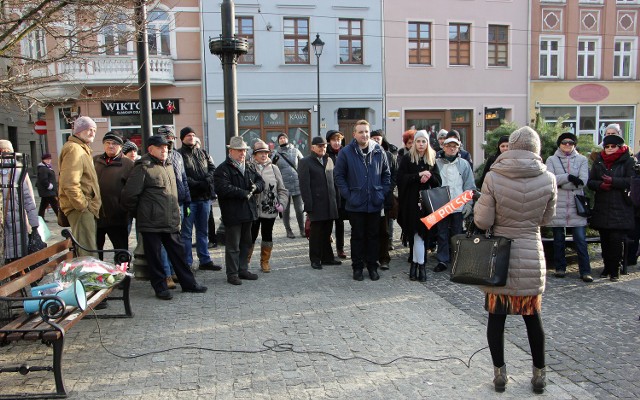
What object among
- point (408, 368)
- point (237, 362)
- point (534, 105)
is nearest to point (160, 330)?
point (237, 362)

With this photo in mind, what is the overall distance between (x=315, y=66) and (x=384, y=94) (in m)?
3.35

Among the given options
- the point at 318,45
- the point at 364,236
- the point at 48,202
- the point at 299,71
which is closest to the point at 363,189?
the point at 364,236

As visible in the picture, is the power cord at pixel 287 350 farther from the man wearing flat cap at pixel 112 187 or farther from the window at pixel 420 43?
the window at pixel 420 43

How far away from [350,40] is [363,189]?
18498 millimetres

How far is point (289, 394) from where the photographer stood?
392 centimetres

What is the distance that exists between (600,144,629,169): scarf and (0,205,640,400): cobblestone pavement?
5.10 ft

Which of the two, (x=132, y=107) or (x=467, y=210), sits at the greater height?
(x=132, y=107)

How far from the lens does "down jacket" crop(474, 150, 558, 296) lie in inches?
153

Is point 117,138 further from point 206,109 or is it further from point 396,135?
point 396,135

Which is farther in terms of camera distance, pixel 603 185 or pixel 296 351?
pixel 603 185

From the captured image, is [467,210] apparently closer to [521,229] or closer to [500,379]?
[521,229]

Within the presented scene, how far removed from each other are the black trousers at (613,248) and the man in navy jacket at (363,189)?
2915 millimetres

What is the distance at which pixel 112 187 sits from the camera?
6500mm

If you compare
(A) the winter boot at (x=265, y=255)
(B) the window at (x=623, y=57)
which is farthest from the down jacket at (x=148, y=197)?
(B) the window at (x=623, y=57)
